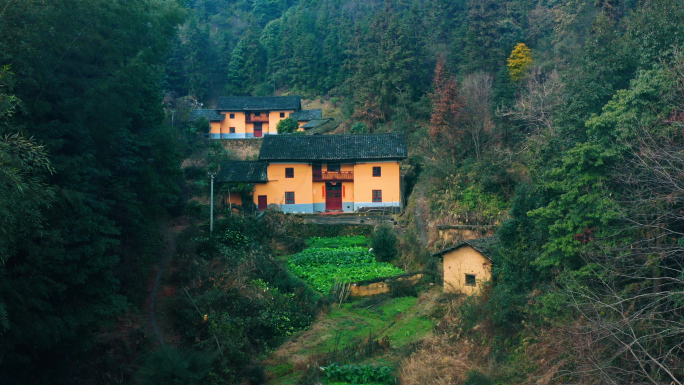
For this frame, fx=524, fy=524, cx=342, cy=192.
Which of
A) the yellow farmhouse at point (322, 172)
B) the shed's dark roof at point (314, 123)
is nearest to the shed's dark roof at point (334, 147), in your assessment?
the yellow farmhouse at point (322, 172)

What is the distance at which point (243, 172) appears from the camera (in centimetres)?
2845

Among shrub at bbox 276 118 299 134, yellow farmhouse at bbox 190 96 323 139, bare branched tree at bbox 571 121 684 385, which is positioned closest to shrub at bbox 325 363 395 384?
bare branched tree at bbox 571 121 684 385

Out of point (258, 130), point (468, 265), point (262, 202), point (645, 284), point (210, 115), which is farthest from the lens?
point (258, 130)

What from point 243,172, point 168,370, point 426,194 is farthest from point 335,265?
point 168,370

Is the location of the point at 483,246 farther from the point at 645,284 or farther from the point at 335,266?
the point at 335,266

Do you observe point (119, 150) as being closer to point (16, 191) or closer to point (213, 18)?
point (16, 191)

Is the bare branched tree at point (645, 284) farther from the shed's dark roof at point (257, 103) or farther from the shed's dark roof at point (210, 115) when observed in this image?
the shed's dark roof at point (210, 115)

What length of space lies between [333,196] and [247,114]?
16.4 metres

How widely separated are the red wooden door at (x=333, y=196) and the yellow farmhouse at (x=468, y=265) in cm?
1337

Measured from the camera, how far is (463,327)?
44.9 feet

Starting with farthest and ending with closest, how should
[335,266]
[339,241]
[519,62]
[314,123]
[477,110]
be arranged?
[314,123] → [519,62] → [477,110] → [339,241] → [335,266]

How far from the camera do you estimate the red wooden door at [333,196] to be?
29562mm

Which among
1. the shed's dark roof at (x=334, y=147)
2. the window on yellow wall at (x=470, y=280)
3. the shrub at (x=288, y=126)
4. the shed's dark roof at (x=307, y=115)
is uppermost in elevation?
the shed's dark roof at (x=307, y=115)

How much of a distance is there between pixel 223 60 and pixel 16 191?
47.2m
